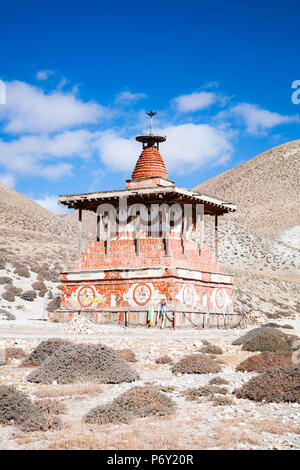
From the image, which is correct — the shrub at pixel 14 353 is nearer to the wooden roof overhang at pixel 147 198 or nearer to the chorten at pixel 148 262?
the chorten at pixel 148 262

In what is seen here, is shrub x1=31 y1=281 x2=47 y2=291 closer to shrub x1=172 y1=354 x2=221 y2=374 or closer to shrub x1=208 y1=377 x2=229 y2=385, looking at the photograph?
shrub x1=172 y1=354 x2=221 y2=374

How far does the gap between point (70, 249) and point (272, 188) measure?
71.8 metres

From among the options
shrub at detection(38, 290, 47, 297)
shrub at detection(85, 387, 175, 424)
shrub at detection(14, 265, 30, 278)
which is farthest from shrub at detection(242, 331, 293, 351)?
shrub at detection(14, 265, 30, 278)

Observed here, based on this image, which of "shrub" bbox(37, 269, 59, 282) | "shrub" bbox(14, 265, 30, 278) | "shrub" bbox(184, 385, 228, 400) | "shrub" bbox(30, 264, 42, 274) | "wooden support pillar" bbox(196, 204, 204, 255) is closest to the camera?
"shrub" bbox(184, 385, 228, 400)

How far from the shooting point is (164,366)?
15.6m

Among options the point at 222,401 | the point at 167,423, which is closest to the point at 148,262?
the point at 222,401

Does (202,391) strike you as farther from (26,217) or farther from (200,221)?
(26,217)

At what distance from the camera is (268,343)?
18.4 metres

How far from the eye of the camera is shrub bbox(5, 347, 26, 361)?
648 inches

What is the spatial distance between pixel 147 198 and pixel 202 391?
17184 mm

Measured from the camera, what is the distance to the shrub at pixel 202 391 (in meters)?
11.2

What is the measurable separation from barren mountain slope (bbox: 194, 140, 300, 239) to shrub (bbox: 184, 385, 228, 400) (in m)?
76.3

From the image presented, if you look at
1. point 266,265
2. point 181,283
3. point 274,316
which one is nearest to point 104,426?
point 181,283

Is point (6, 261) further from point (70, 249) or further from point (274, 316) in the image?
point (274, 316)
